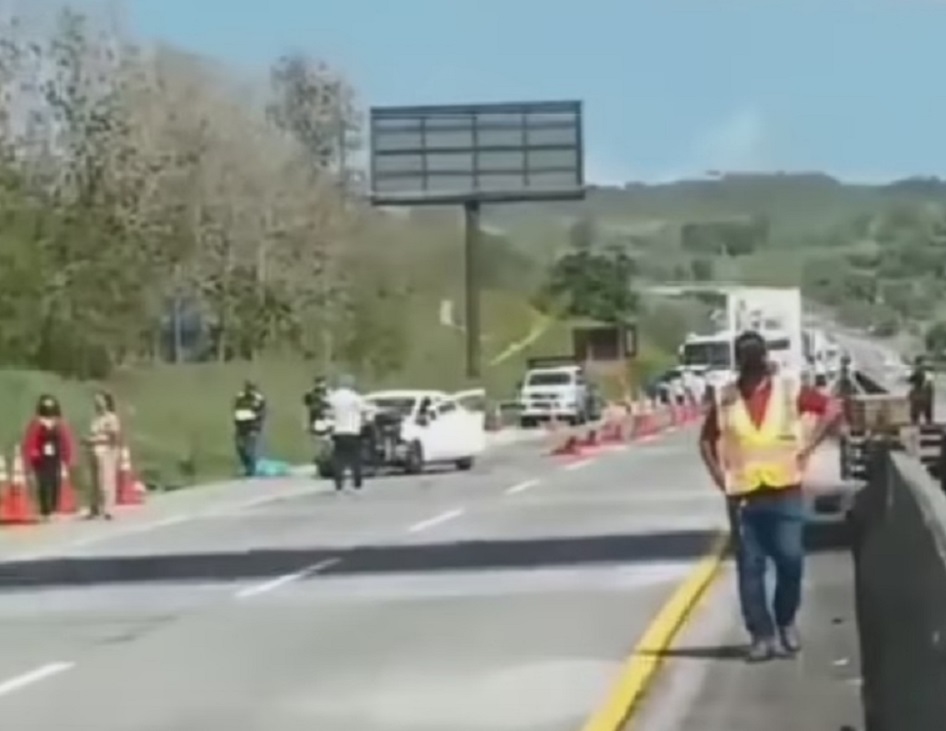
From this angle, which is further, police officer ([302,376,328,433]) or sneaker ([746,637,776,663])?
police officer ([302,376,328,433])

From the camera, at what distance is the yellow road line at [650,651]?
618 inches

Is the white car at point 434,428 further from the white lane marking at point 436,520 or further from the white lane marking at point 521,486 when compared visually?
the white lane marking at point 436,520

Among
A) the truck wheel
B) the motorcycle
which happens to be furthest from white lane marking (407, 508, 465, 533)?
the truck wheel

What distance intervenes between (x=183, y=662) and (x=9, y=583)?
29.6 feet

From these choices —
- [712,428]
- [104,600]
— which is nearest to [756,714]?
[712,428]

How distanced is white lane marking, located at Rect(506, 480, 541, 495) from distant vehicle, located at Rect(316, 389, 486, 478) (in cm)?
365

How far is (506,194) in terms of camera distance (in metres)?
91.9

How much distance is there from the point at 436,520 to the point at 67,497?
329 inches

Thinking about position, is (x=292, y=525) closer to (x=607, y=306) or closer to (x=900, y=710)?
(x=900, y=710)

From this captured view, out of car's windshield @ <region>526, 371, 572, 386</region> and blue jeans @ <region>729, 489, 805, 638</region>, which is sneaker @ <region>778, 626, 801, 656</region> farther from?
car's windshield @ <region>526, 371, 572, 386</region>

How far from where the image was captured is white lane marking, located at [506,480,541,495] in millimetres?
44884

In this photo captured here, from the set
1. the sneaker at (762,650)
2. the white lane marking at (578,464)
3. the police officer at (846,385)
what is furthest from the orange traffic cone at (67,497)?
the sneaker at (762,650)

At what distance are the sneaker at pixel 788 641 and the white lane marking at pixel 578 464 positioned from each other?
119 feet

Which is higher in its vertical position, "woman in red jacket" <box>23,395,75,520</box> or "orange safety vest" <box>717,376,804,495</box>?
"orange safety vest" <box>717,376,804,495</box>
